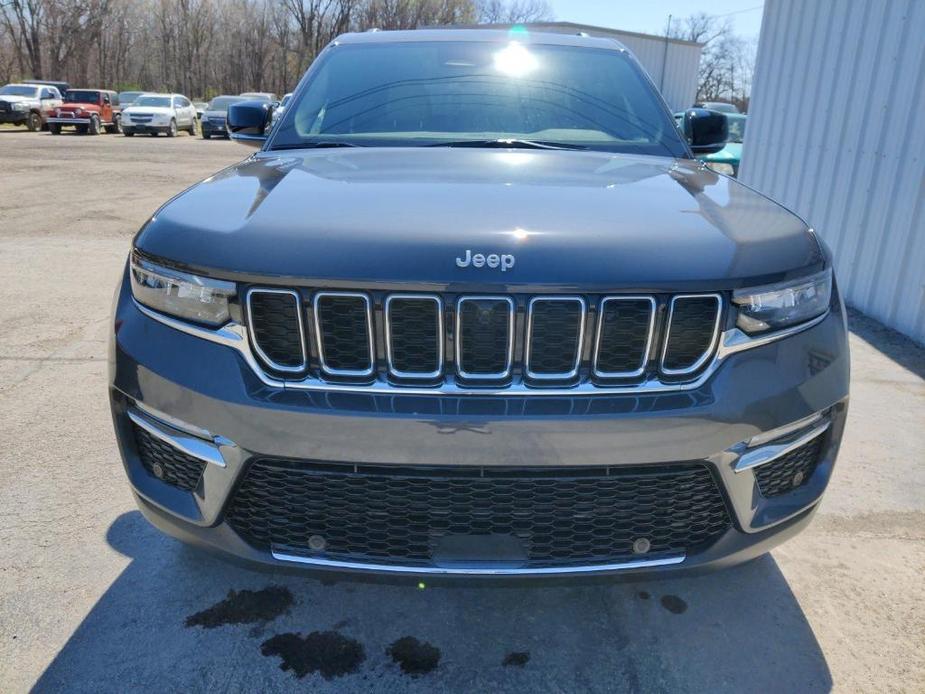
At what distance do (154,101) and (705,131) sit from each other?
30.6 m

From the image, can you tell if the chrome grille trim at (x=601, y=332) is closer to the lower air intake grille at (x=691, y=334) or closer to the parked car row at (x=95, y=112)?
the lower air intake grille at (x=691, y=334)

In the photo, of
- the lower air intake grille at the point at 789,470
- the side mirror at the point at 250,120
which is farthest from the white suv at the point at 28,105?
the lower air intake grille at the point at 789,470

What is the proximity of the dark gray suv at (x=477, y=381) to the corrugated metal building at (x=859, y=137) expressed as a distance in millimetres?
4049

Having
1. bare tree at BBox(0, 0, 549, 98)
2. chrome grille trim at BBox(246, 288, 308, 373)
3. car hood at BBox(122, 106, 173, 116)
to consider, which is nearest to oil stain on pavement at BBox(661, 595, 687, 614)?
chrome grille trim at BBox(246, 288, 308, 373)

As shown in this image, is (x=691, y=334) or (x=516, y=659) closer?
(x=691, y=334)

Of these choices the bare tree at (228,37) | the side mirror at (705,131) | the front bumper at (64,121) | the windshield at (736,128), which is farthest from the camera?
the bare tree at (228,37)

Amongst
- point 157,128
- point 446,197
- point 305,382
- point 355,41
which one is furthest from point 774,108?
point 157,128

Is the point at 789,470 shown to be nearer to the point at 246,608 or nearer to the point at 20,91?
the point at 246,608

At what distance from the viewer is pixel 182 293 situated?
6.04ft

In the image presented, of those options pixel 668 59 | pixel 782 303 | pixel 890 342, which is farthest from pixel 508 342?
pixel 668 59

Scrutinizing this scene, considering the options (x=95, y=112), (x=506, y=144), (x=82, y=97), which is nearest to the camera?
(x=506, y=144)

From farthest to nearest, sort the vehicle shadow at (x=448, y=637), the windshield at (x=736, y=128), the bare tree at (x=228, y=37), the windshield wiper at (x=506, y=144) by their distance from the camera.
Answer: the bare tree at (x=228, y=37) < the windshield at (x=736, y=128) < the windshield wiper at (x=506, y=144) < the vehicle shadow at (x=448, y=637)

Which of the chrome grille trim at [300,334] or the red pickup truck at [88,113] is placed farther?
the red pickup truck at [88,113]

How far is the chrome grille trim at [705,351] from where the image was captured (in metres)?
1.74
